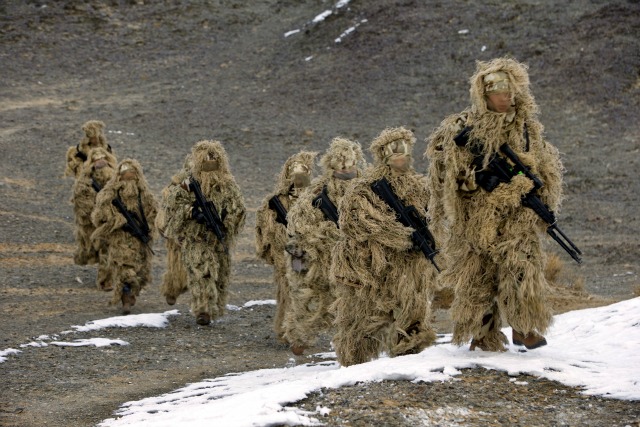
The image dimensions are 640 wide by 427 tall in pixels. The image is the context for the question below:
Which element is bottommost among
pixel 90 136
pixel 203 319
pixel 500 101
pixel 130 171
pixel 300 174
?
pixel 203 319

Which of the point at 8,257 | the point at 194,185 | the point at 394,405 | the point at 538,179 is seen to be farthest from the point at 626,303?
the point at 8,257

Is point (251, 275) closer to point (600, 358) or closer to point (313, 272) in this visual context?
point (313, 272)

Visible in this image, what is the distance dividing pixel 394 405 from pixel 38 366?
494 centimetres

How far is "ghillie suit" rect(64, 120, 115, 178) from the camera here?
1683 centimetres

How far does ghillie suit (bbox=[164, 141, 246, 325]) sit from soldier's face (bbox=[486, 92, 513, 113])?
17.9 feet

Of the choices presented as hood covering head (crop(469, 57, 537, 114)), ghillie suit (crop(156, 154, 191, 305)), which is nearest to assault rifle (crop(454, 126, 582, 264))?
hood covering head (crop(469, 57, 537, 114))

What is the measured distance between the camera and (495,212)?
7367mm

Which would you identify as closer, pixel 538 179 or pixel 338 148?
pixel 538 179

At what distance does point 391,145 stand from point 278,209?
3525 millimetres

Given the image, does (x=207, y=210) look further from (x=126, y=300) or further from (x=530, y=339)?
(x=530, y=339)

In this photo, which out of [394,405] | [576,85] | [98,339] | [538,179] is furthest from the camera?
[576,85]

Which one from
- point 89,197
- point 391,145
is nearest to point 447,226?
point 391,145

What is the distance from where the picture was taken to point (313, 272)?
10266 mm

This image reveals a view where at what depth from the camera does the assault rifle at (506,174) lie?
7281mm
